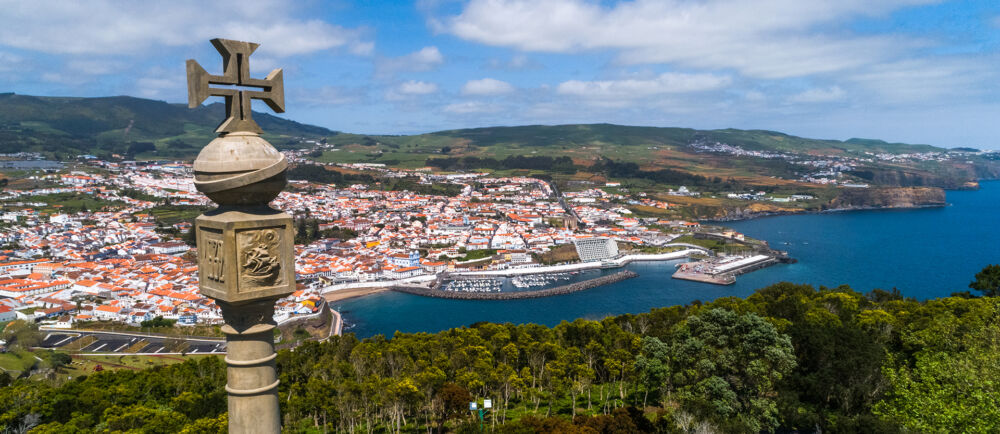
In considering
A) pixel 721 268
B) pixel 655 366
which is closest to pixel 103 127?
pixel 721 268

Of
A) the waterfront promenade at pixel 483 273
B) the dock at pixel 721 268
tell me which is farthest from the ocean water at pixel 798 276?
the waterfront promenade at pixel 483 273

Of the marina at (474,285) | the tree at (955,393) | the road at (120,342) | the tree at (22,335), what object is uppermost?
the tree at (955,393)

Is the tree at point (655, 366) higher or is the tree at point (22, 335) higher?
the tree at point (655, 366)

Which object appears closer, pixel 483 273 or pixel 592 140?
pixel 483 273

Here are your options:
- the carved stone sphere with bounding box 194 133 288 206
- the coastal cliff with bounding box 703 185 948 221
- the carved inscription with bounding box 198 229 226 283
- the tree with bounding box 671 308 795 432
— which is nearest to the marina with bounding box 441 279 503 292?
the tree with bounding box 671 308 795 432

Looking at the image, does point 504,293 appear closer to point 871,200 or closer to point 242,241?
point 242,241

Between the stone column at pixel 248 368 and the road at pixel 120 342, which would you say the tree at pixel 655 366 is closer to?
the stone column at pixel 248 368
